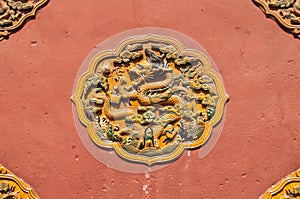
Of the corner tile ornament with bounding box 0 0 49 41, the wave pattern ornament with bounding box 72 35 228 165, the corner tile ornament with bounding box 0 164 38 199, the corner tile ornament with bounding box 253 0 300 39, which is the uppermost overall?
the corner tile ornament with bounding box 0 0 49 41

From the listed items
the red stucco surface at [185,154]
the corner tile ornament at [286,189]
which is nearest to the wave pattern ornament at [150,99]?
the red stucco surface at [185,154]

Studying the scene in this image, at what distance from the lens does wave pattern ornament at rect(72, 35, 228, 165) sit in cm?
525

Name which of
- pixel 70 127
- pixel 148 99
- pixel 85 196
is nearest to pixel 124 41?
pixel 148 99

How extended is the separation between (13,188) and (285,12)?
3.39 meters

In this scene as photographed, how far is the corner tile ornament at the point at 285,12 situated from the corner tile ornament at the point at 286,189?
1530mm

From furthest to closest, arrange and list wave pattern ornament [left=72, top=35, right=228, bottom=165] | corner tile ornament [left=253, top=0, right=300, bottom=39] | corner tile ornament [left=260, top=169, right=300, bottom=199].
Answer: corner tile ornament [left=253, top=0, right=300, bottom=39] → wave pattern ornament [left=72, top=35, right=228, bottom=165] → corner tile ornament [left=260, top=169, right=300, bottom=199]

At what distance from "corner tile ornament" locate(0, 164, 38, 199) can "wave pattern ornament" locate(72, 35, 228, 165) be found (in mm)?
834

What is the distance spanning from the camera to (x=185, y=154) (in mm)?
5203

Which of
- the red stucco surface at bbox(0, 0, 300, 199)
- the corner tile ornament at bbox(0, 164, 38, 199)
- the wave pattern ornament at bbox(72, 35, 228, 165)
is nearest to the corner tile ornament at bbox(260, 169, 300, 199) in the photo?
the red stucco surface at bbox(0, 0, 300, 199)

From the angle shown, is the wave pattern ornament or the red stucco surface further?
the wave pattern ornament

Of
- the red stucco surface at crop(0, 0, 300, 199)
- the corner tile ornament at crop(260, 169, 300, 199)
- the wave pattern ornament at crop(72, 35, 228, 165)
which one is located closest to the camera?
the corner tile ornament at crop(260, 169, 300, 199)

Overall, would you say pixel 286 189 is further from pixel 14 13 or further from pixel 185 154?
pixel 14 13

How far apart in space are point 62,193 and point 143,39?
71.6 inches

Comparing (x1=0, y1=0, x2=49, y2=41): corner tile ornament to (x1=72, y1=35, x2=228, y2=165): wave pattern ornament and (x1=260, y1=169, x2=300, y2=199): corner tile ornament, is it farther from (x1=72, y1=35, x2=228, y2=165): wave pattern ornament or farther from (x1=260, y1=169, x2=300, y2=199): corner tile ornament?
(x1=260, y1=169, x2=300, y2=199): corner tile ornament
